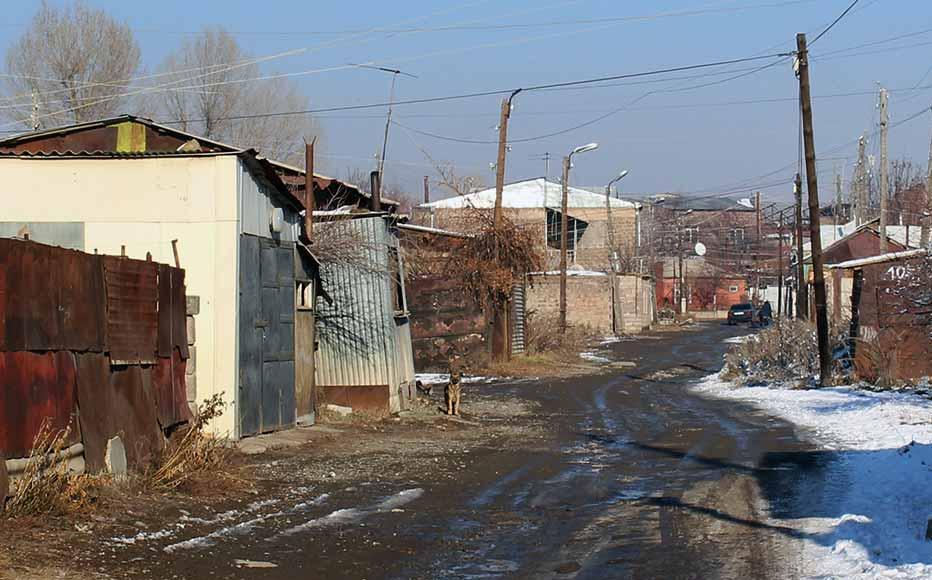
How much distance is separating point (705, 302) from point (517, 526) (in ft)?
304

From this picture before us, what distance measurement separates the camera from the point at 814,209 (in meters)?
28.5

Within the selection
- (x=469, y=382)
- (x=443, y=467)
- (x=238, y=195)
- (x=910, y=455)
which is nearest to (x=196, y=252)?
(x=238, y=195)

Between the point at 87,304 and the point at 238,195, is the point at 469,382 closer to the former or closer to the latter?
the point at 238,195

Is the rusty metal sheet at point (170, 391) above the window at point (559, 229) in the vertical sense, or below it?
below

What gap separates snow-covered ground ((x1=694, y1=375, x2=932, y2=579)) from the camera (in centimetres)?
834

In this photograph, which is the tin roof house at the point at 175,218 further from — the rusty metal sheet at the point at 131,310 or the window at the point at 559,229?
the window at the point at 559,229

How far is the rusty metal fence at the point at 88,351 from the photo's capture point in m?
9.12

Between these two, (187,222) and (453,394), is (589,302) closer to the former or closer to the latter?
(453,394)

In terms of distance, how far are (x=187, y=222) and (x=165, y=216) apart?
31 centimetres

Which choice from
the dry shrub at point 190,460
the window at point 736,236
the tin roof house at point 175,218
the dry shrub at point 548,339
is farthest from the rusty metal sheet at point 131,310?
the window at point 736,236

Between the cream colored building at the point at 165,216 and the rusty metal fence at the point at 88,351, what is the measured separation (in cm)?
170

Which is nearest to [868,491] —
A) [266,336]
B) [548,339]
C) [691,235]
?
[266,336]

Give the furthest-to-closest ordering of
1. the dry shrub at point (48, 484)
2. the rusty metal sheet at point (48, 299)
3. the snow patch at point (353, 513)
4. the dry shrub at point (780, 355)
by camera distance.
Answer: the dry shrub at point (780, 355)
the snow patch at point (353, 513)
the rusty metal sheet at point (48, 299)
the dry shrub at point (48, 484)

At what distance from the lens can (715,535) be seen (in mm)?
9688
